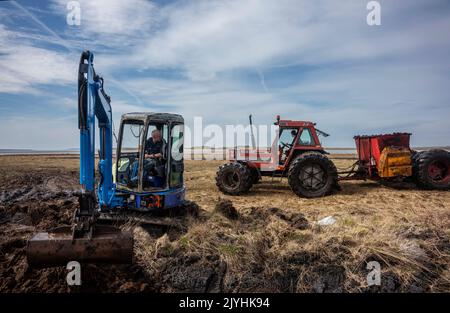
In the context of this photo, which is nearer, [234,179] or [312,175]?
[312,175]

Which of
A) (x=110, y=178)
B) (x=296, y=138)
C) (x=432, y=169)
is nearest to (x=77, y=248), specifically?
(x=110, y=178)

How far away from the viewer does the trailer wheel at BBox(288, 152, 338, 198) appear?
33.0 ft

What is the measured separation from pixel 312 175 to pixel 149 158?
222 inches

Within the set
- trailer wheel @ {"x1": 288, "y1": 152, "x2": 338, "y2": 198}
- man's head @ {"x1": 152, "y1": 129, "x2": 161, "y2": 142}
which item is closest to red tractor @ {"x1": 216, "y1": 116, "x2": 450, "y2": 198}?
trailer wheel @ {"x1": 288, "y1": 152, "x2": 338, "y2": 198}

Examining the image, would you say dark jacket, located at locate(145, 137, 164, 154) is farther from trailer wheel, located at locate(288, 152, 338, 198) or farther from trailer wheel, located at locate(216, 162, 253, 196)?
trailer wheel, located at locate(288, 152, 338, 198)

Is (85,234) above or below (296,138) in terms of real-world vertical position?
below

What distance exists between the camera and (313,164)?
10.2 m

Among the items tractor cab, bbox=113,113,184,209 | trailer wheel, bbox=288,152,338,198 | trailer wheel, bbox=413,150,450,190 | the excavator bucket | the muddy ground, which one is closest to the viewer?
the excavator bucket

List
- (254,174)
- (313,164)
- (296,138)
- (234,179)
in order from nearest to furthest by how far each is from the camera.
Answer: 1. (313,164)
2. (296,138)
3. (234,179)
4. (254,174)

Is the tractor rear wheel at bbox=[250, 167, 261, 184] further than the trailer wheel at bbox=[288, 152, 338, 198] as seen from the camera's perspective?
Yes

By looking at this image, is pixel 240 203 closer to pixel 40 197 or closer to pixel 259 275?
pixel 259 275

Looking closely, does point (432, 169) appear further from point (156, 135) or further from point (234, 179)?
point (156, 135)

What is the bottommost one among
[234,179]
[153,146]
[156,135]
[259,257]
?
[259,257]

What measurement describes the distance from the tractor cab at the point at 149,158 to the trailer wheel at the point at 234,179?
4.01 meters
